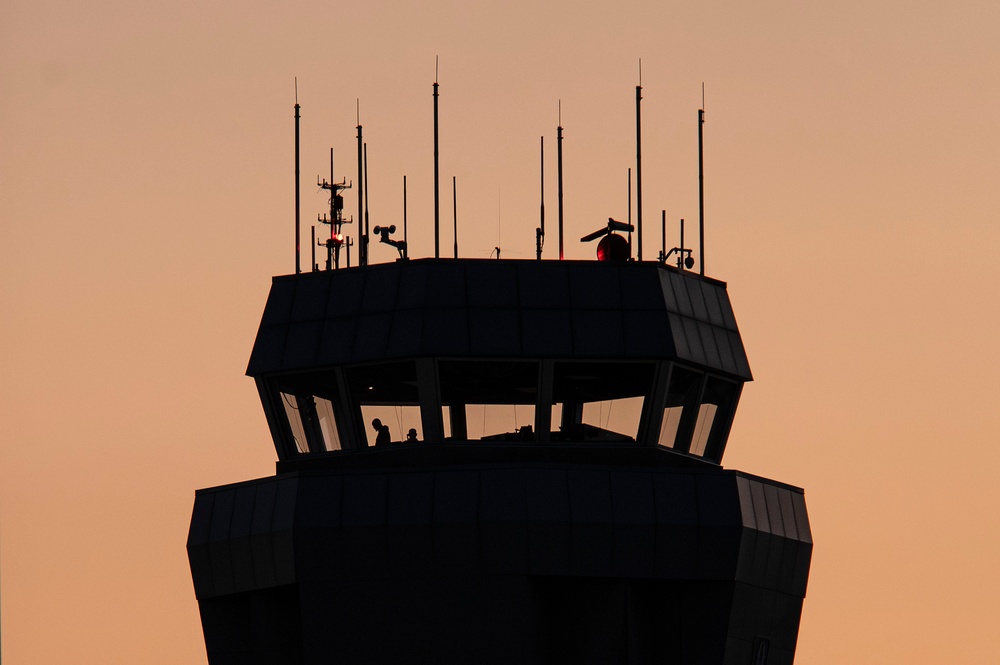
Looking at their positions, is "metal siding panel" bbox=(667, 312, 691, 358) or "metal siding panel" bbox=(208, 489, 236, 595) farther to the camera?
"metal siding panel" bbox=(208, 489, 236, 595)

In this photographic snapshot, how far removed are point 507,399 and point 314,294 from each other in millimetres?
5378

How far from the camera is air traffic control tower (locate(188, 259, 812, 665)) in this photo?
53.5m

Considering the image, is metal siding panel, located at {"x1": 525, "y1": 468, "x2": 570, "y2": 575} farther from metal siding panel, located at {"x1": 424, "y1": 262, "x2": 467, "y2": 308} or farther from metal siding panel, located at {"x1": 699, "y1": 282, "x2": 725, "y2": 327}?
metal siding panel, located at {"x1": 699, "y1": 282, "x2": 725, "y2": 327}

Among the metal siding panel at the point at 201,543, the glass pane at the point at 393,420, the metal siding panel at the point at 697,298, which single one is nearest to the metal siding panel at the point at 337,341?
the glass pane at the point at 393,420

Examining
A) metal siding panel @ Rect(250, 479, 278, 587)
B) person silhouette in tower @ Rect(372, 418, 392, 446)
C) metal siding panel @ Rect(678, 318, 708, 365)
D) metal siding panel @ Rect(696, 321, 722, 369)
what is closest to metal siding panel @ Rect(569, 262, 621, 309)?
metal siding panel @ Rect(678, 318, 708, 365)

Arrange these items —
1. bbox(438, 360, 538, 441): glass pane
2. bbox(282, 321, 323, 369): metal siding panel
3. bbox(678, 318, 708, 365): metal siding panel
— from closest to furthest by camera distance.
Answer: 1. bbox(438, 360, 538, 441): glass pane
2. bbox(678, 318, 708, 365): metal siding panel
3. bbox(282, 321, 323, 369): metal siding panel

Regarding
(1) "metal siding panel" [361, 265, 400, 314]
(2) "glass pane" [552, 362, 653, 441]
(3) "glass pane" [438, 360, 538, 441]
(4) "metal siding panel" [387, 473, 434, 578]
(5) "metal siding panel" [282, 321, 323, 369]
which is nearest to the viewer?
(4) "metal siding panel" [387, 473, 434, 578]

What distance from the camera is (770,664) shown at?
187 ft

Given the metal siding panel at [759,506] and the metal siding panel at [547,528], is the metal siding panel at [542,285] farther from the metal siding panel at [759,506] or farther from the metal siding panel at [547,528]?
the metal siding panel at [759,506]

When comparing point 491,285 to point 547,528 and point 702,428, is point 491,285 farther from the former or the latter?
point 702,428

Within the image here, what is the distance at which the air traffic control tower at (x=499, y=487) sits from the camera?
176ft

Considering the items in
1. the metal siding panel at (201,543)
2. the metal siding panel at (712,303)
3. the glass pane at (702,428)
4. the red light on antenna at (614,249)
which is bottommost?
the metal siding panel at (201,543)

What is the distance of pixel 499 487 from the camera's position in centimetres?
5359

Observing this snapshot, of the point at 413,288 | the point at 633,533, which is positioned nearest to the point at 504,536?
the point at 633,533
